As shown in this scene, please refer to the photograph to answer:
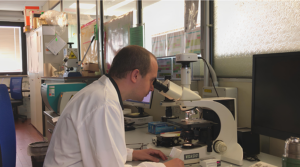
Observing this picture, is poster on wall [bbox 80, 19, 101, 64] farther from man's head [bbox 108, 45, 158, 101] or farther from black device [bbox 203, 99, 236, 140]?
man's head [bbox 108, 45, 158, 101]

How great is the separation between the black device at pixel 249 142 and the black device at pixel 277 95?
0.37 ft

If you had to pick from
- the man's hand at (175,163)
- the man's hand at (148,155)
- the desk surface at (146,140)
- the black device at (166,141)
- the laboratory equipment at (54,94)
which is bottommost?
the desk surface at (146,140)

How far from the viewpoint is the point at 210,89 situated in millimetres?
1890

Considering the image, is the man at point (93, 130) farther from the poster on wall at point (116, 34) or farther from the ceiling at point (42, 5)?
the poster on wall at point (116, 34)

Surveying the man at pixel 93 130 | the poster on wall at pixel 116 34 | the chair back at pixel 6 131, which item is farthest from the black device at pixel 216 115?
the poster on wall at pixel 116 34

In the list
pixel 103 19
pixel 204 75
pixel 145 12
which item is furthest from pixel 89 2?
pixel 204 75

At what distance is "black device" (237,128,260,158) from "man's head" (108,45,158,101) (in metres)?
0.70

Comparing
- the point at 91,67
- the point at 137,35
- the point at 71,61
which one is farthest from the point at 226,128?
the point at 71,61

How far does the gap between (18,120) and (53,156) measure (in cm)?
613

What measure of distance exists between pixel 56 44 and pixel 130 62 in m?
3.89

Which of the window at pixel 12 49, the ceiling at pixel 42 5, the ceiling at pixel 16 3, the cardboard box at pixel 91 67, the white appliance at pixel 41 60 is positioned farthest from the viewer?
the window at pixel 12 49

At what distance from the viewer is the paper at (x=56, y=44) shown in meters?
4.60

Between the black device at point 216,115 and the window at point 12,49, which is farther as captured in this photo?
the window at point 12,49

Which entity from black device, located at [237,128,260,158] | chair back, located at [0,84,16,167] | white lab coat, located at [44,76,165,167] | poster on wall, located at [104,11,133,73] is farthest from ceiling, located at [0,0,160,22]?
white lab coat, located at [44,76,165,167]
